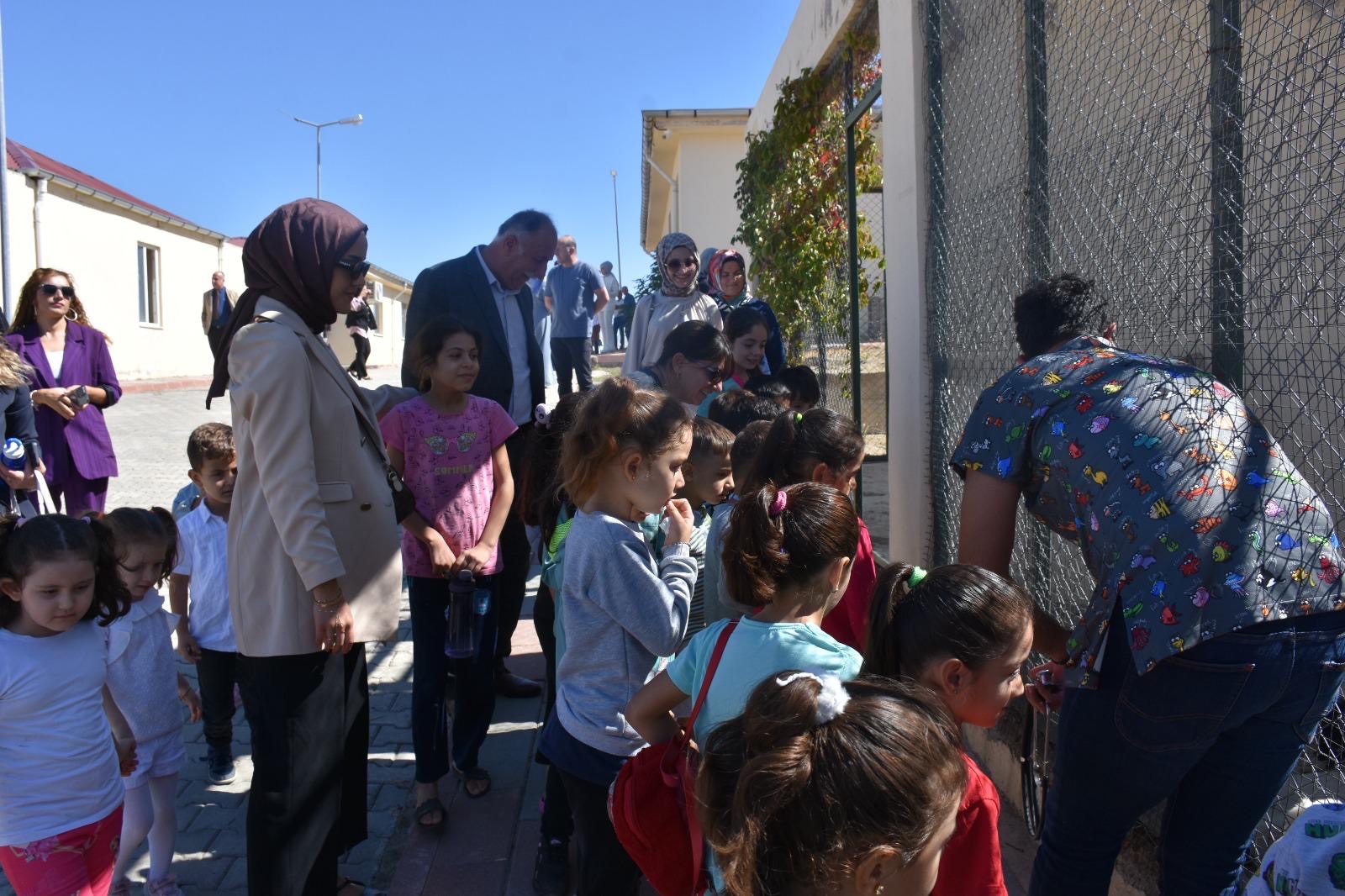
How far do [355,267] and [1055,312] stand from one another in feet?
5.92

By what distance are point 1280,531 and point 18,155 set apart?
79.2 ft

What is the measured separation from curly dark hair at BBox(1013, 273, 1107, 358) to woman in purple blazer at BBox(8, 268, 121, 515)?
4.43 metres

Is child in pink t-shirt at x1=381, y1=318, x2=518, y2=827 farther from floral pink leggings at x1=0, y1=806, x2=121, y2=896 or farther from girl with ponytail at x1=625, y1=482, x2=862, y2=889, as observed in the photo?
girl with ponytail at x1=625, y1=482, x2=862, y2=889

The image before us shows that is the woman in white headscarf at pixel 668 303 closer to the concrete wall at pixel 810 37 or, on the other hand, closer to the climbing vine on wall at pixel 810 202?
the climbing vine on wall at pixel 810 202

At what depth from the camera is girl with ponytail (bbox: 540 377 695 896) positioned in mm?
2330

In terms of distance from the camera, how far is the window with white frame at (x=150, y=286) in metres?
25.6

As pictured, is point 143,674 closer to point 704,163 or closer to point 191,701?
point 191,701

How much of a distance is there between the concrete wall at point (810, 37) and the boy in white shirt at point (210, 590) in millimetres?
3363

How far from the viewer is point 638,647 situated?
7.88 ft

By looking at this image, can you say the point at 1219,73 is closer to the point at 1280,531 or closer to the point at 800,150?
the point at 1280,531

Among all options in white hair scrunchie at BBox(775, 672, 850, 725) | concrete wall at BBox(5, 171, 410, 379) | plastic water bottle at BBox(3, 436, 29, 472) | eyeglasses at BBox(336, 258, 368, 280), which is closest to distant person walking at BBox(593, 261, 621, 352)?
concrete wall at BBox(5, 171, 410, 379)

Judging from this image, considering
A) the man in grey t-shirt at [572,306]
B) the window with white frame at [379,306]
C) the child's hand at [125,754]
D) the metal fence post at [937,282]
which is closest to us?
the child's hand at [125,754]

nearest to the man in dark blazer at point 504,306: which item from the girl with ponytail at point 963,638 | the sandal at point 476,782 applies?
the sandal at point 476,782

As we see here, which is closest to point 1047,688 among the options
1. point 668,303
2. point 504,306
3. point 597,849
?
point 597,849
